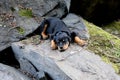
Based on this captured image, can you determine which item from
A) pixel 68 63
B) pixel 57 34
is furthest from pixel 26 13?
pixel 68 63

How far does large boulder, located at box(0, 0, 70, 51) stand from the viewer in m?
9.07

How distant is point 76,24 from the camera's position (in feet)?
31.8

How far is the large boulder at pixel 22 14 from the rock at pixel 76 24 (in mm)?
290

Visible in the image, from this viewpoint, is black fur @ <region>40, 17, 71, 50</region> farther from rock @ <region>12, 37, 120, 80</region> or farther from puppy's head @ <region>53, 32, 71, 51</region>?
rock @ <region>12, 37, 120, 80</region>

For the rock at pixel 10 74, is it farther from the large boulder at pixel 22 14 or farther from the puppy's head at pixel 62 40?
the puppy's head at pixel 62 40

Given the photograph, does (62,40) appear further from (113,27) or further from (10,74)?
(113,27)

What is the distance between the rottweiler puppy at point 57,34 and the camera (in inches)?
312

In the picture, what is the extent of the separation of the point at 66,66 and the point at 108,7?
16.1ft

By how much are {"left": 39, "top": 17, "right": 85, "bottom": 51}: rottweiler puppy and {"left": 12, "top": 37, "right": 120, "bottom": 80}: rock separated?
156mm

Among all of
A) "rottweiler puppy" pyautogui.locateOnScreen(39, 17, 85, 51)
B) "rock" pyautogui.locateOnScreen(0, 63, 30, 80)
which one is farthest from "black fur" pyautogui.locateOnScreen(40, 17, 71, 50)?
"rock" pyautogui.locateOnScreen(0, 63, 30, 80)

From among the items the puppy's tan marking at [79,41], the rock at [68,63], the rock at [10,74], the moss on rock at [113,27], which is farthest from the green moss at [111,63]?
the moss on rock at [113,27]

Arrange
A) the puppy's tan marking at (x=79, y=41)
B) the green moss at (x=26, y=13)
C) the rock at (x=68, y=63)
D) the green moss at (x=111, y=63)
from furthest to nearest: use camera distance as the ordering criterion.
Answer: the green moss at (x=26, y=13), the puppy's tan marking at (x=79, y=41), the green moss at (x=111, y=63), the rock at (x=68, y=63)

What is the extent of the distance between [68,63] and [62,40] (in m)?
0.68

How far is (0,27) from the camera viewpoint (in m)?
9.15
